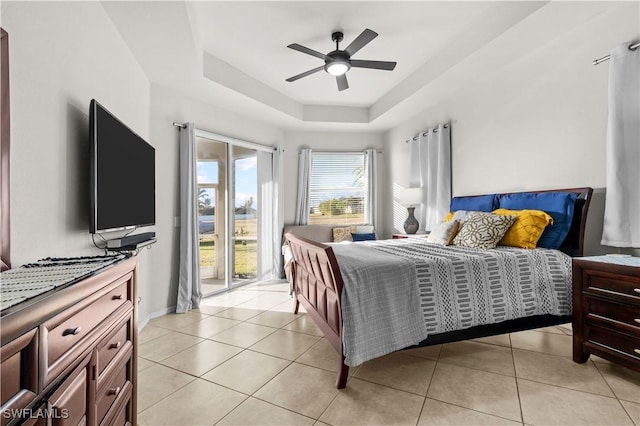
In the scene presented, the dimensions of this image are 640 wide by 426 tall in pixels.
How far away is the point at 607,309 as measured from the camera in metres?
1.98

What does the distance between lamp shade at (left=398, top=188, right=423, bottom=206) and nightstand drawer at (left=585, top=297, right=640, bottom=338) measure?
2521 millimetres

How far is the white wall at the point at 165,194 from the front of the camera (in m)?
3.39

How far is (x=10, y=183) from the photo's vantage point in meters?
1.23

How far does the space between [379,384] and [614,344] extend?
59.1 inches

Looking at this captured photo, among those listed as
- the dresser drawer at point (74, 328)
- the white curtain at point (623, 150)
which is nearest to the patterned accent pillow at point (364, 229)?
the white curtain at point (623, 150)

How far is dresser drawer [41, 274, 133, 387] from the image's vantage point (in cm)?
75

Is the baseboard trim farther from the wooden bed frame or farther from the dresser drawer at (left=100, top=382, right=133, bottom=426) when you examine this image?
the dresser drawer at (left=100, top=382, right=133, bottom=426)

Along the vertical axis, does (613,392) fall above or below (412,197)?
below

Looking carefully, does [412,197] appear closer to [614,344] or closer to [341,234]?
[341,234]

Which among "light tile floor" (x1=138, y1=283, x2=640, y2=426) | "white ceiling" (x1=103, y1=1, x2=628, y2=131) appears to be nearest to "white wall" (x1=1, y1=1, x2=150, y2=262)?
"white ceiling" (x1=103, y1=1, x2=628, y2=131)

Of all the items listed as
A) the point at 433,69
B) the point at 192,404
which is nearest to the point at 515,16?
the point at 433,69

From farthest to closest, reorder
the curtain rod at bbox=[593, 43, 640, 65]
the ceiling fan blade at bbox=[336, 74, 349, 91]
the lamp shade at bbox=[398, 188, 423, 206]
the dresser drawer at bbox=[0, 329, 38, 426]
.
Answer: the lamp shade at bbox=[398, 188, 423, 206]
the ceiling fan blade at bbox=[336, 74, 349, 91]
the curtain rod at bbox=[593, 43, 640, 65]
the dresser drawer at bbox=[0, 329, 38, 426]

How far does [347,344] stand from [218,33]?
3035 millimetres

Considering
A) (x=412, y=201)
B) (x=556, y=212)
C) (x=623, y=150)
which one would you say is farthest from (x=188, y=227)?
(x=623, y=150)
